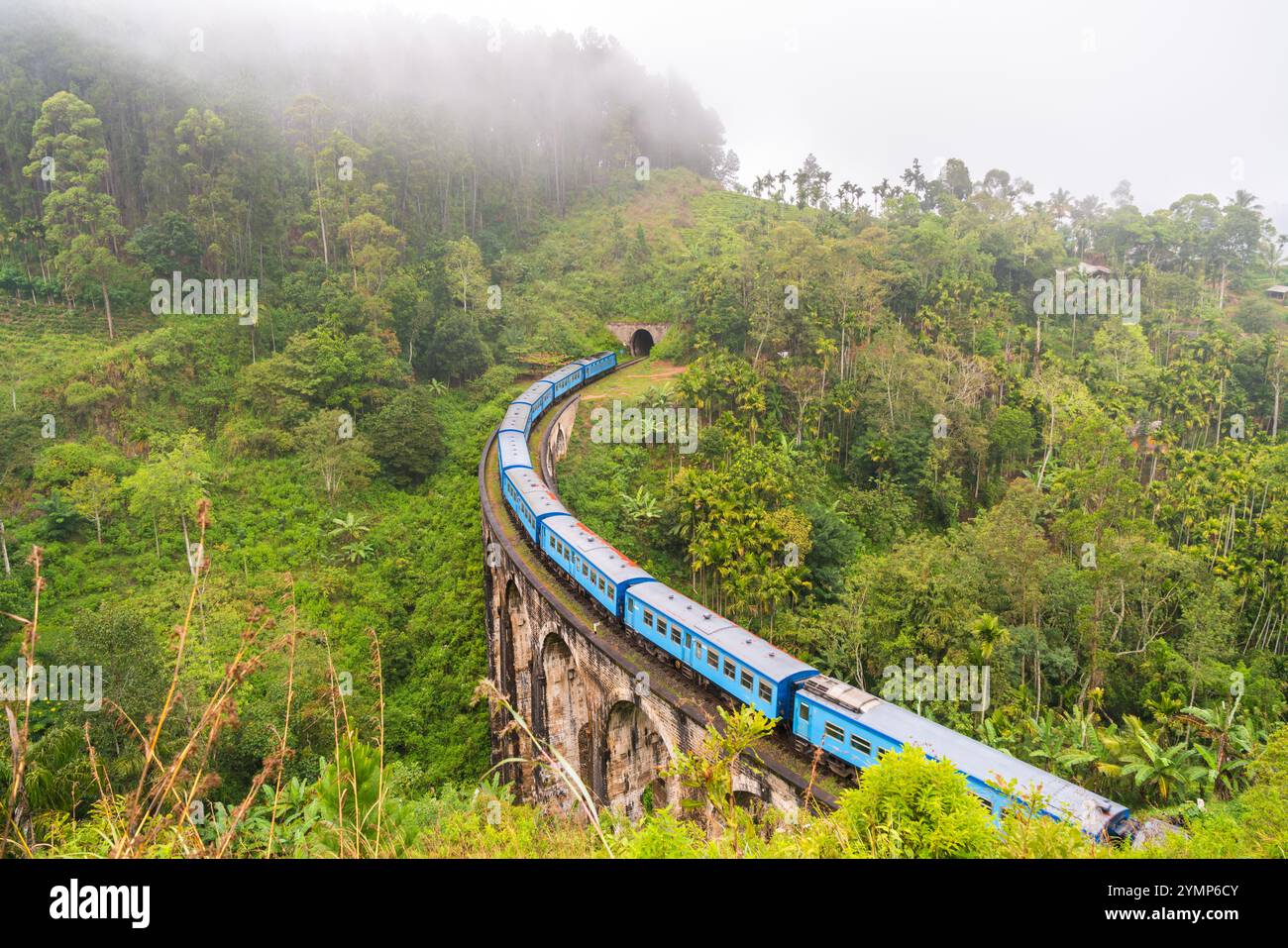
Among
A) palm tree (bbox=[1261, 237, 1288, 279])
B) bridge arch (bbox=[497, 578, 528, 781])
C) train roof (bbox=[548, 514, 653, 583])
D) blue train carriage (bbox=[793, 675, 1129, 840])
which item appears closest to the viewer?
blue train carriage (bbox=[793, 675, 1129, 840])

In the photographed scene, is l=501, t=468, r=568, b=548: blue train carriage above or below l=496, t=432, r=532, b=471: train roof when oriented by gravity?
below

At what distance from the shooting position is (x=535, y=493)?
23.1 m

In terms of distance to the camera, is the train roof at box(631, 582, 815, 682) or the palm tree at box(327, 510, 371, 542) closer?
the train roof at box(631, 582, 815, 682)

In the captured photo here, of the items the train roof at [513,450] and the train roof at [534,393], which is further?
the train roof at [534,393]

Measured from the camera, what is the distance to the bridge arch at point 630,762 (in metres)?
A: 17.4

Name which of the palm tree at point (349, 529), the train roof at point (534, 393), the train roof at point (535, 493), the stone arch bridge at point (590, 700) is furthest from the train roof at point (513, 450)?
the palm tree at point (349, 529)

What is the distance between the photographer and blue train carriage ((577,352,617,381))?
139 feet

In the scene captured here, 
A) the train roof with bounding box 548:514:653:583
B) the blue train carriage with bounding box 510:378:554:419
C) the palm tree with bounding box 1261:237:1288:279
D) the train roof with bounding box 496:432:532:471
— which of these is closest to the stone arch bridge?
the train roof with bounding box 548:514:653:583

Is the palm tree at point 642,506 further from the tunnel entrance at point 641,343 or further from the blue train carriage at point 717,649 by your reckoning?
the tunnel entrance at point 641,343

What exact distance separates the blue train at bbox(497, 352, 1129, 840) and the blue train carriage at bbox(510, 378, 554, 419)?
1261 cm

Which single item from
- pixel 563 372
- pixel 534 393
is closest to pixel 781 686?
pixel 534 393

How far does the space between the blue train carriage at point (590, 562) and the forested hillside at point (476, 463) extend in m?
5.61

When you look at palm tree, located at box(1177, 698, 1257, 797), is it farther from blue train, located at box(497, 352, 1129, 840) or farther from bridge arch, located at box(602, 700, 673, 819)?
bridge arch, located at box(602, 700, 673, 819)

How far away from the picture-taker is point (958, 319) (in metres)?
43.2
